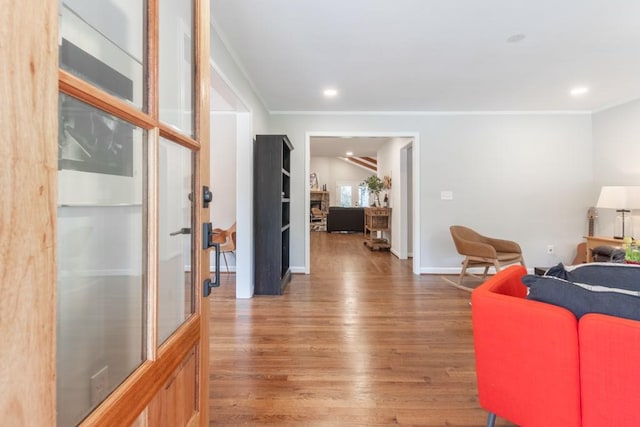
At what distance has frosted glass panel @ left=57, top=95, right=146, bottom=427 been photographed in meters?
0.64

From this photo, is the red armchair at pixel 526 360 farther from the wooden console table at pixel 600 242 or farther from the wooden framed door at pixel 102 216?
the wooden console table at pixel 600 242

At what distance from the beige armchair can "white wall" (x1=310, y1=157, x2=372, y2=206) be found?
9227 mm

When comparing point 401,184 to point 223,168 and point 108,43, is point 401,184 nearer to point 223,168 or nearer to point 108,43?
point 223,168

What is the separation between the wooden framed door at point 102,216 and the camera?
0.40 meters

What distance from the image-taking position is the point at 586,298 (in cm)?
112

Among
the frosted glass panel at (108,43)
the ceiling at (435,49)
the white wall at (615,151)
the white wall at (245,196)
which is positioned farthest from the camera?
the white wall at (615,151)

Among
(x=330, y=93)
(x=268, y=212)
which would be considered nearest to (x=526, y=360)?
(x=268, y=212)

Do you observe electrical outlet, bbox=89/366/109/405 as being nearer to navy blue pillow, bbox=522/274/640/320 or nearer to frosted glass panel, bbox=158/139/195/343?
frosted glass panel, bbox=158/139/195/343

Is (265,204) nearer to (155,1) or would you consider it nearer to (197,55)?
(197,55)

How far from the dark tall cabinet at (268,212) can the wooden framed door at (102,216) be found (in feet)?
8.08

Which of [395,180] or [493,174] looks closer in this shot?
[493,174]

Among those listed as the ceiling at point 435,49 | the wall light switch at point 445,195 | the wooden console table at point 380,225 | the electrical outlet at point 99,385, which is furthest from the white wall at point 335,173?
the electrical outlet at point 99,385

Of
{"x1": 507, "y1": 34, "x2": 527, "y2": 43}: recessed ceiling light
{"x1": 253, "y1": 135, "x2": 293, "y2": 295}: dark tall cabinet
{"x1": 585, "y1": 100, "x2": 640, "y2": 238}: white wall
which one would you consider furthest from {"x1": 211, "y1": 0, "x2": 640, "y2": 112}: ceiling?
{"x1": 253, "y1": 135, "x2": 293, "y2": 295}: dark tall cabinet

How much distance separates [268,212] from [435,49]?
2301mm
